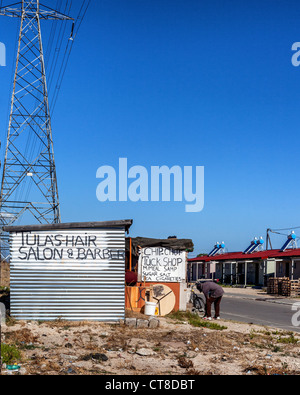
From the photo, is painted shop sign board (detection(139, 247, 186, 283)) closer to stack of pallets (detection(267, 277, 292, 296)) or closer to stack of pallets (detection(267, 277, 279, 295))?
stack of pallets (detection(267, 277, 292, 296))

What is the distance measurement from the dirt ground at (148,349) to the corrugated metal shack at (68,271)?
1.98 feet

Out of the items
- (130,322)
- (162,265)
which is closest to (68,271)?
(130,322)

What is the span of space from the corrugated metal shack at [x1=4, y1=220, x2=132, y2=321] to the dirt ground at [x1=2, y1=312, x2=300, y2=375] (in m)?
0.60

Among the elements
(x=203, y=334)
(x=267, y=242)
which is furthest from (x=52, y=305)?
(x=267, y=242)

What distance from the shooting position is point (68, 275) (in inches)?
596

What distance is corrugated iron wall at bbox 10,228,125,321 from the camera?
1493 cm

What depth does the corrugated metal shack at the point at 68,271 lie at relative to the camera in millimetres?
14930

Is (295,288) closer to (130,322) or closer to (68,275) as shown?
(130,322)

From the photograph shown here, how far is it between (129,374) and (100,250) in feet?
22.8

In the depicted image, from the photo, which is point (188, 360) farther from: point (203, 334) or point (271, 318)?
point (271, 318)

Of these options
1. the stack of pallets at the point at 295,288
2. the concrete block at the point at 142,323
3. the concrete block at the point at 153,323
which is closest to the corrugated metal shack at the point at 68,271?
the concrete block at the point at 142,323

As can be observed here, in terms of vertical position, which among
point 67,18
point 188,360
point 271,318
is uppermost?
point 67,18

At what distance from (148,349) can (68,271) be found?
5.22 metres
